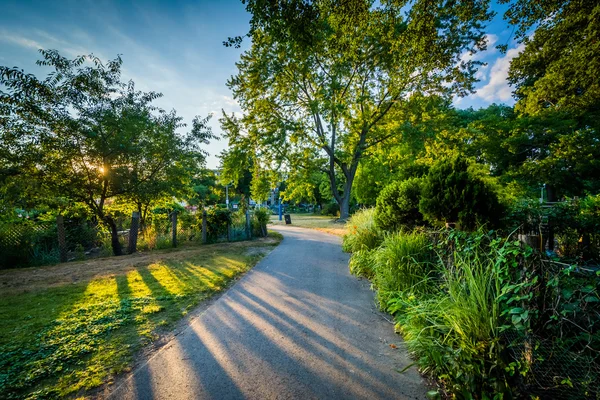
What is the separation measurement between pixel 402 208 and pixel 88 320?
6786 millimetres

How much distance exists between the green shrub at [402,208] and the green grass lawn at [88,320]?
4.25 meters

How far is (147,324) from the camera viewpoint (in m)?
3.46

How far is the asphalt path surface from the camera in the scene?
2.21 meters

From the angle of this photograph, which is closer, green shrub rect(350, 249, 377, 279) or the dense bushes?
the dense bushes

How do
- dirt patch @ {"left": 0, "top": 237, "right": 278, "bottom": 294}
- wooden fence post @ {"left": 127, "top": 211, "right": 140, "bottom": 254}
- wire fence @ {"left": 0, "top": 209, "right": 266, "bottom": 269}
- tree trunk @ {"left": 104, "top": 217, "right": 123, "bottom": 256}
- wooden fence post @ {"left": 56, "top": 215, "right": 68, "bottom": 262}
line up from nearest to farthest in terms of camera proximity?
dirt patch @ {"left": 0, "top": 237, "right": 278, "bottom": 294} < wire fence @ {"left": 0, "top": 209, "right": 266, "bottom": 269} < wooden fence post @ {"left": 56, "top": 215, "right": 68, "bottom": 262} < tree trunk @ {"left": 104, "top": 217, "right": 123, "bottom": 256} < wooden fence post @ {"left": 127, "top": 211, "right": 140, "bottom": 254}

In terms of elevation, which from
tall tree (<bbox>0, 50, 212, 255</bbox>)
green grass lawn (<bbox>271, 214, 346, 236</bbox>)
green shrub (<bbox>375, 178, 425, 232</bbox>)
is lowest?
green grass lawn (<bbox>271, 214, 346, 236</bbox>)

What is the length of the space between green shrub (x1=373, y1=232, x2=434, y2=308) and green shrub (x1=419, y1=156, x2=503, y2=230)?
3.25 ft

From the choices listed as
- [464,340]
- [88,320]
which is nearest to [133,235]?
[88,320]

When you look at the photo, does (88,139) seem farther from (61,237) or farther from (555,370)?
(555,370)

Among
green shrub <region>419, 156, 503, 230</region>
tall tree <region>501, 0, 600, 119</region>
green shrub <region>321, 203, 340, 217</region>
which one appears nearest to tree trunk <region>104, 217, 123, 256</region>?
green shrub <region>419, 156, 503, 230</region>

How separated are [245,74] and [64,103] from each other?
39.5 feet

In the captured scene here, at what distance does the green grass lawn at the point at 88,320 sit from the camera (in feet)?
7.86

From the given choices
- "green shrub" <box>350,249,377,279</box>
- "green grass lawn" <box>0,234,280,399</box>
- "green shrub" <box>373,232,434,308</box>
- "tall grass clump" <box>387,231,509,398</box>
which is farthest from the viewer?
"green shrub" <box>350,249,377,279</box>

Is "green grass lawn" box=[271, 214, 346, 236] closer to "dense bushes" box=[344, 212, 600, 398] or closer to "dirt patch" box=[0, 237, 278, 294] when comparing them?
"dirt patch" box=[0, 237, 278, 294]
